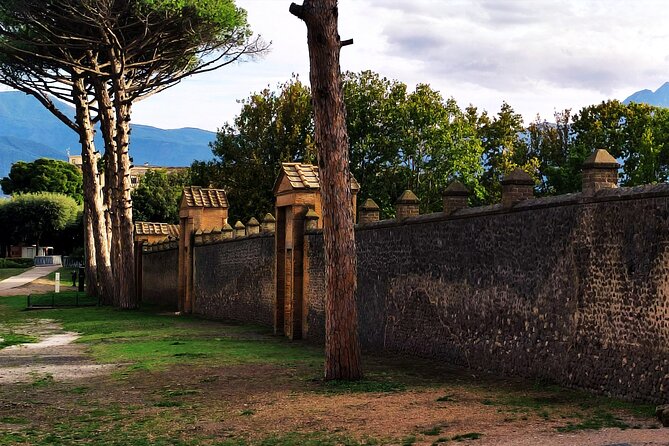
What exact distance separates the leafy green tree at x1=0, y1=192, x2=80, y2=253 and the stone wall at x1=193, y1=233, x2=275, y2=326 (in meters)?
52.9

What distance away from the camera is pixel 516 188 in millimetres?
12852

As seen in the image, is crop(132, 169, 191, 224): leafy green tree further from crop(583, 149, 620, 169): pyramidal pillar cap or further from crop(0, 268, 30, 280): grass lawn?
crop(583, 149, 620, 169): pyramidal pillar cap

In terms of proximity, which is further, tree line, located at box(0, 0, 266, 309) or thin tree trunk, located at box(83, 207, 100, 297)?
thin tree trunk, located at box(83, 207, 100, 297)

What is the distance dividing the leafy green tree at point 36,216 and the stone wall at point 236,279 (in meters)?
52.9

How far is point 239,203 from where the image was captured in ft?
166

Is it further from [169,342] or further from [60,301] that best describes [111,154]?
[169,342]

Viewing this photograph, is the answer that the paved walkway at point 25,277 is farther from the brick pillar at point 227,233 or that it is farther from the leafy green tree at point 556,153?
the leafy green tree at point 556,153

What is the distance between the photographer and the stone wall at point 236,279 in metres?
24.2

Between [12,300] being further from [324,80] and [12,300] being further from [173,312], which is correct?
[324,80]

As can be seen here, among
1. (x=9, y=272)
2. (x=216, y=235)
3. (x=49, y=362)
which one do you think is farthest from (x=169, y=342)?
(x=9, y=272)

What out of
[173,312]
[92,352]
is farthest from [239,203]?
[92,352]

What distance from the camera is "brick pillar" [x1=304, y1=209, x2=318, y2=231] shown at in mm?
20359

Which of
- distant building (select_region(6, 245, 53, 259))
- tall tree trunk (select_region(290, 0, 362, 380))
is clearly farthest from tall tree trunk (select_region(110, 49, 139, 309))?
distant building (select_region(6, 245, 53, 259))

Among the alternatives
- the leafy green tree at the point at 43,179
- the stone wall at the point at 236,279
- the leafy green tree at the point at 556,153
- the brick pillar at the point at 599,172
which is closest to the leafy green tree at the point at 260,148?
the leafy green tree at the point at 556,153
